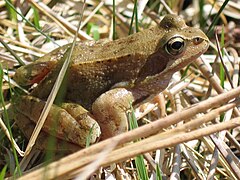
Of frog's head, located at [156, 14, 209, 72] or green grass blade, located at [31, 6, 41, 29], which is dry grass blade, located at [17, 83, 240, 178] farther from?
green grass blade, located at [31, 6, 41, 29]

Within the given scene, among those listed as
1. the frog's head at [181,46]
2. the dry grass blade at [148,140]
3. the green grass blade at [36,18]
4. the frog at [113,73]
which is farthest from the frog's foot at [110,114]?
the green grass blade at [36,18]

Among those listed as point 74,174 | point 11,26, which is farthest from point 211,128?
point 11,26

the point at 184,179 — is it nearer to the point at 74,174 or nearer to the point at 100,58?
the point at 100,58

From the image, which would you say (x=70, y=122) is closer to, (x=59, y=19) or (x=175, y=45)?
(x=175, y=45)

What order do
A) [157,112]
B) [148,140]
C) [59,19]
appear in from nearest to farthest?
1. [148,140]
2. [157,112]
3. [59,19]

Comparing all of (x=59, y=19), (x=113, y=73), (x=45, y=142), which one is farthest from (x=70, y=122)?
(x=59, y=19)

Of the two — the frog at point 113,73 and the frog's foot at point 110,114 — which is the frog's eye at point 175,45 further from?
the frog's foot at point 110,114

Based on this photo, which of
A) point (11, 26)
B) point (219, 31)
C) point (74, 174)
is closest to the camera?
point (74, 174)
